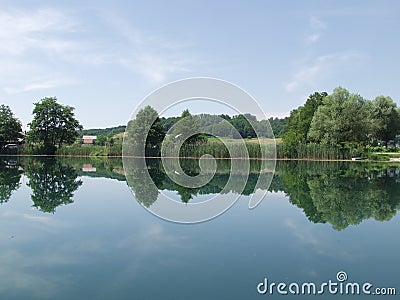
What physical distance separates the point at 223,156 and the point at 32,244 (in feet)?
78.4

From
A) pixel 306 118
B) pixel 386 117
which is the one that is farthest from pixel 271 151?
pixel 386 117

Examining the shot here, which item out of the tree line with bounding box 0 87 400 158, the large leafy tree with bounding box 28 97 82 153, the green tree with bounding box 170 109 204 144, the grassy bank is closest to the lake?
the tree line with bounding box 0 87 400 158

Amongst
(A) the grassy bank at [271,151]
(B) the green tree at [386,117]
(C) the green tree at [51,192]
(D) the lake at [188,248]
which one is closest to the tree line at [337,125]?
(A) the grassy bank at [271,151]

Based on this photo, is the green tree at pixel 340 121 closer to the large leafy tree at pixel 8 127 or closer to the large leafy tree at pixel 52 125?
Result: the large leafy tree at pixel 52 125

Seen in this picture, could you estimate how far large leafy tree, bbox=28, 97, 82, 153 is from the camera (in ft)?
123

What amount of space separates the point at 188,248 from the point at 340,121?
93.4 ft

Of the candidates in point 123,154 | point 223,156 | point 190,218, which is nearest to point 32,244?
point 190,218

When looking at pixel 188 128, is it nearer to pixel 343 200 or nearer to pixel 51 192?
pixel 51 192

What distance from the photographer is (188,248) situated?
5.11m

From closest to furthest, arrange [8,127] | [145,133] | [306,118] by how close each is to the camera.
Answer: [145,133] < [306,118] < [8,127]

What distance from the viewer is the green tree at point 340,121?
3042cm

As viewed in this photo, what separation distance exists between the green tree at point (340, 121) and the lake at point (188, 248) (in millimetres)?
21992

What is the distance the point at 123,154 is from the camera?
3253 centimetres

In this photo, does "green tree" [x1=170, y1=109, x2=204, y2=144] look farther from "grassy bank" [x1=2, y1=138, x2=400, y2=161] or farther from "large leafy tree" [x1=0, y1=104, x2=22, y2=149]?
"large leafy tree" [x1=0, y1=104, x2=22, y2=149]
